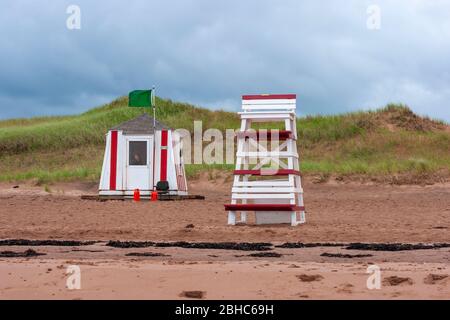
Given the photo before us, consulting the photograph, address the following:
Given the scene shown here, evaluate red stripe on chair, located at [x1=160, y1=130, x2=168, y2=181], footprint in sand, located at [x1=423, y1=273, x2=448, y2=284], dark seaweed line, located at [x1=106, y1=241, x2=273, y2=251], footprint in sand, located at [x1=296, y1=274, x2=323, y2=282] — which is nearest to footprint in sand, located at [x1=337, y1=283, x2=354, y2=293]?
footprint in sand, located at [x1=296, y1=274, x2=323, y2=282]

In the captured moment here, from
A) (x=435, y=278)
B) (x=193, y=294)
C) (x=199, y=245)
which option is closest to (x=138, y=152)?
(x=199, y=245)

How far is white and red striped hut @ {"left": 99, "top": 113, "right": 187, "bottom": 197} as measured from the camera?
96.9 ft

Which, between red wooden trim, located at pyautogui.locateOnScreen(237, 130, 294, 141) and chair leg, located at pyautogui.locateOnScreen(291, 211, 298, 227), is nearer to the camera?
red wooden trim, located at pyautogui.locateOnScreen(237, 130, 294, 141)

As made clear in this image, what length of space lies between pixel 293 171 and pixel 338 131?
84.8ft

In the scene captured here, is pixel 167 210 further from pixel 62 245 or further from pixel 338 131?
pixel 338 131

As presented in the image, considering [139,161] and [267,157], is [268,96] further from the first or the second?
[139,161]

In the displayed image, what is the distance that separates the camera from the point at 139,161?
2981 cm

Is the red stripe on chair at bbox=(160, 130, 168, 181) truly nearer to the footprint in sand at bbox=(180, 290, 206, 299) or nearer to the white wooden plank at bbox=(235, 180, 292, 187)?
the white wooden plank at bbox=(235, 180, 292, 187)

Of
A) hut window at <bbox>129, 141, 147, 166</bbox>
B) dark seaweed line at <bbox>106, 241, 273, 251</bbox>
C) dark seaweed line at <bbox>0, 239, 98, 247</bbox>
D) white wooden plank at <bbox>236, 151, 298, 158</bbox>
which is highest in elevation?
hut window at <bbox>129, 141, 147, 166</bbox>

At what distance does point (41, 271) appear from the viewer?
10.0 m

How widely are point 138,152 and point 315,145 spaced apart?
1457 cm

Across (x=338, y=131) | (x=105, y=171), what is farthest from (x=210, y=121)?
(x=105, y=171)

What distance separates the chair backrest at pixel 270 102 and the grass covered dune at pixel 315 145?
14192mm
